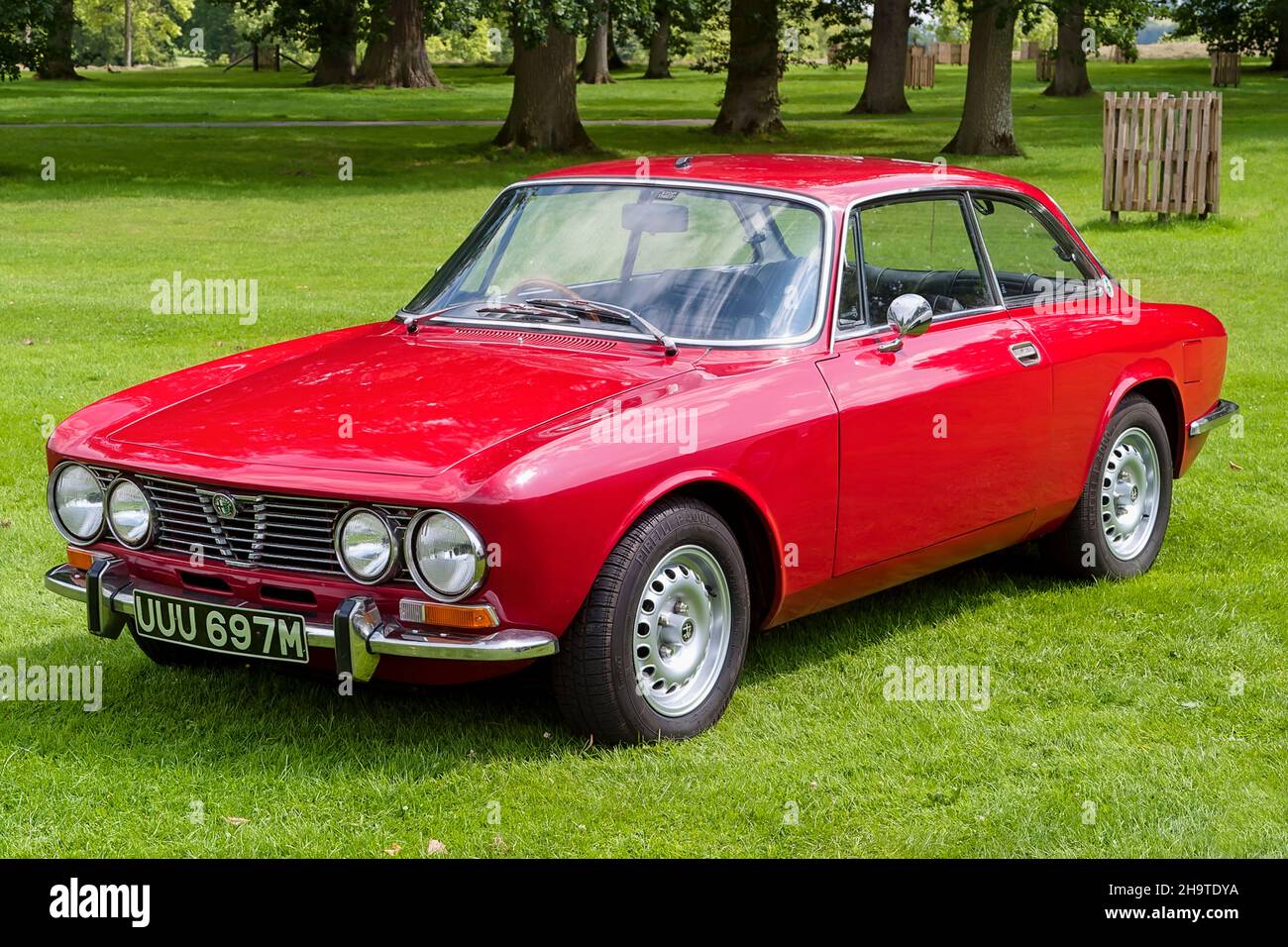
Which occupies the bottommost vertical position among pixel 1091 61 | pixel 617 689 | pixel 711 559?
pixel 617 689

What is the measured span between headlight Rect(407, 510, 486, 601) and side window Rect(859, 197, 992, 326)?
2322 millimetres

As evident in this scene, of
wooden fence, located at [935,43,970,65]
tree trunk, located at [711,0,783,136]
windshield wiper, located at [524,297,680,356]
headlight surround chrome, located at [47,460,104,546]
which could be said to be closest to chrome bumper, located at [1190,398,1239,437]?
windshield wiper, located at [524,297,680,356]

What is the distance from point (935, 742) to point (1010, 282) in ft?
7.47

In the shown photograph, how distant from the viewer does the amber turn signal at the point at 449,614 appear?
15.1ft

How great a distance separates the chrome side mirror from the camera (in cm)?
579

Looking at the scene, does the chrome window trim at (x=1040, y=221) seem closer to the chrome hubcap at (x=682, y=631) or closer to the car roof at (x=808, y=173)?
the car roof at (x=808, y=173)

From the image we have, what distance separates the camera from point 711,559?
514 centimetres

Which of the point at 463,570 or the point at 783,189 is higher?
the point at 783,189

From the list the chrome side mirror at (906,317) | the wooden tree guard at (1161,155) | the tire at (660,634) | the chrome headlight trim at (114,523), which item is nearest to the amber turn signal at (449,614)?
the tire at (660,634)

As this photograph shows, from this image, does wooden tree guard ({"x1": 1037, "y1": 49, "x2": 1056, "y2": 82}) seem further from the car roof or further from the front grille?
the front grille

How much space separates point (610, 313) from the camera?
5.73 meters

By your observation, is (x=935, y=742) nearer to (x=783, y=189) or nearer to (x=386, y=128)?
(x=783, y=189)

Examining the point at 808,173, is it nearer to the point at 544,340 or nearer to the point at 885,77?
the point at 544,340
